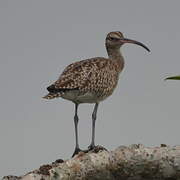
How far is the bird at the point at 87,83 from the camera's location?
16234 mm

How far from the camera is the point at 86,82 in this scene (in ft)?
55.4

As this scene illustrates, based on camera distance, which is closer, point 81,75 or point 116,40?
point 81,75

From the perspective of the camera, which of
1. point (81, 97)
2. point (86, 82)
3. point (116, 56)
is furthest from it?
point (116, 56)

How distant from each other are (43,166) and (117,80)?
27.3 feet

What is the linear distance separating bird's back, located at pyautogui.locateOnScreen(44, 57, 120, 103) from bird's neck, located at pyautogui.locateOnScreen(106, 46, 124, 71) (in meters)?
1.33

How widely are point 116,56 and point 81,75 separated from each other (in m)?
3.27

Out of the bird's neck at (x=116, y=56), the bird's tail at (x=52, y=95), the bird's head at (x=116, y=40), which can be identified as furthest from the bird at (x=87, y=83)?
the bird's head at (x=116, y=40)

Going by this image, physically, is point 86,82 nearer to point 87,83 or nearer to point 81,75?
point 87,83

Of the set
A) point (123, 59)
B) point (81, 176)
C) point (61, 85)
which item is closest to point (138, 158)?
point (81, 176)

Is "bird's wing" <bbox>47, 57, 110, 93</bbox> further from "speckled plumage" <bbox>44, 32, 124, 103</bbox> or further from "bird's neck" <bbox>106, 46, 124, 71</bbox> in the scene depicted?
"bird's neck" <bbox>106, 46, 124, 71</bbox>

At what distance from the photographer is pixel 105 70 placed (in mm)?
17922

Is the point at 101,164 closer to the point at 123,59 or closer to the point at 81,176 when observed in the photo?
→ the point at 81,176

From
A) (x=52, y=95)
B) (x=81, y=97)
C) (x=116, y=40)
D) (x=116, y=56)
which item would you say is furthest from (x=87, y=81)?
(x=116, y=40)

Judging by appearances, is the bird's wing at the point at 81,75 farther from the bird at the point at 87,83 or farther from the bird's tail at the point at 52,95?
the bird's tail at the point at 52,95
